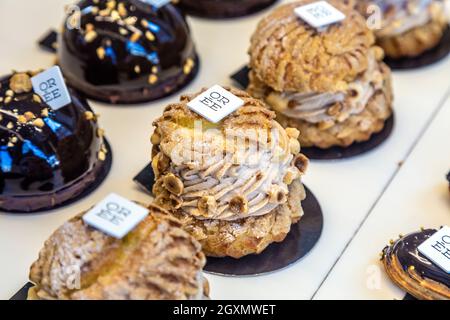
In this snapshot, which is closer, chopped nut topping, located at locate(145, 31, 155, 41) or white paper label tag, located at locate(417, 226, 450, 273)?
white paper label tag, located at locate(417, 226, 450, 273)

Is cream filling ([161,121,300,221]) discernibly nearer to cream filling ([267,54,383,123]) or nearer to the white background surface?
the white background surface

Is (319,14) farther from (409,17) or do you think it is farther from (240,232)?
(240,232)

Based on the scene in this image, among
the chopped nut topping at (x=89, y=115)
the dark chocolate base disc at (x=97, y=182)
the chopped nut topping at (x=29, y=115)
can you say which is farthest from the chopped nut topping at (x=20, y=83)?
the dark chocolate base disc at (x=97, y=182)

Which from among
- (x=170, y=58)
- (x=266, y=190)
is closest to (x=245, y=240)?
(x=266, y=190)

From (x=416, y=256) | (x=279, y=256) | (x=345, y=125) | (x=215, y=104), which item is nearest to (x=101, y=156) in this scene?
(x=215, y=104)

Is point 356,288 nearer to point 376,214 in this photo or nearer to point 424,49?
point 376,214

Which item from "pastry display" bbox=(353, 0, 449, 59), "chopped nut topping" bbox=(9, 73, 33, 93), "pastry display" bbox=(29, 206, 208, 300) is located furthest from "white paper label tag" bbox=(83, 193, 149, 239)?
"pastry display" bbox=(353, 0, 449, 59)

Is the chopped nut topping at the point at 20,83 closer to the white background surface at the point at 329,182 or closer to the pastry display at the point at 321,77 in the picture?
the white background surface at the point at 329,182
